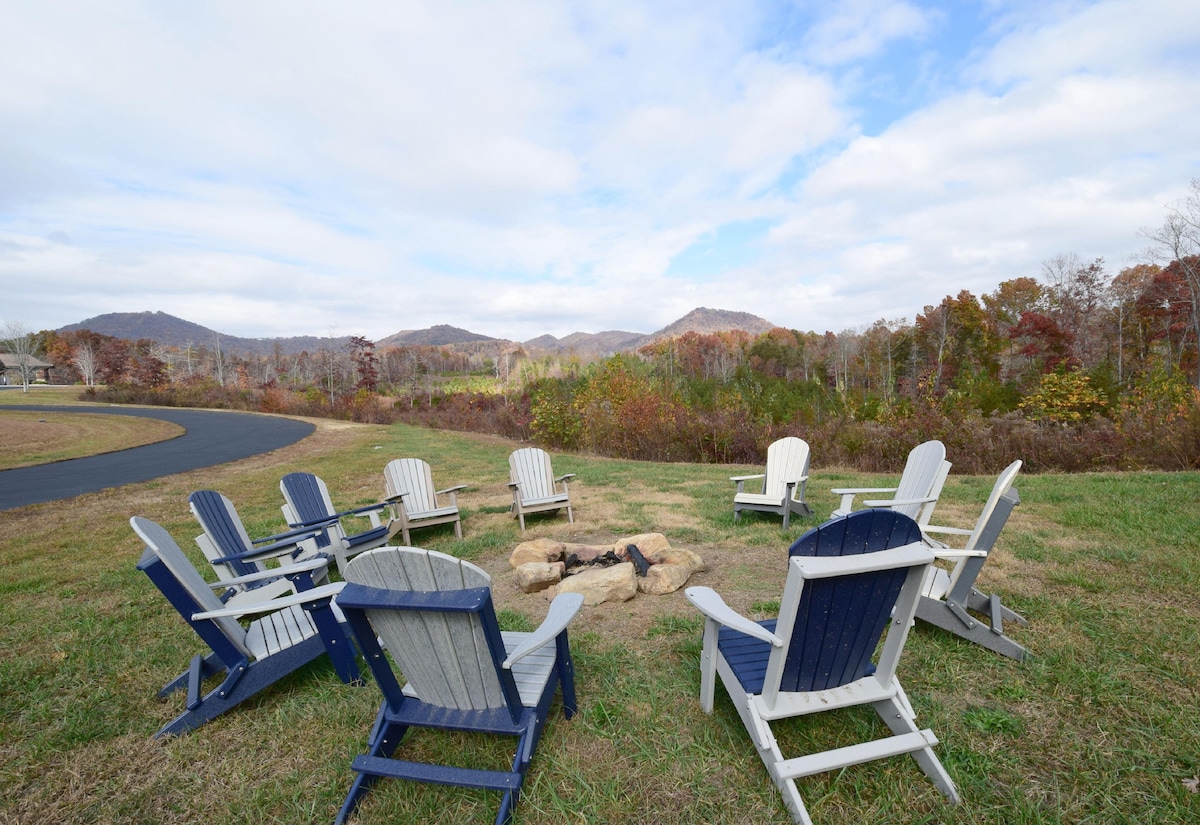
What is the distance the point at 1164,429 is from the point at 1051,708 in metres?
8.58

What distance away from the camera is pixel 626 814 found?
195cm

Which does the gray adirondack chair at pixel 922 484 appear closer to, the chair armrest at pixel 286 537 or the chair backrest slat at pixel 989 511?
the chair backrest slat at pixel 989 511

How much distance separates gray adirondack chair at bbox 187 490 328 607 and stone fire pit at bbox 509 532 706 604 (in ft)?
5.08

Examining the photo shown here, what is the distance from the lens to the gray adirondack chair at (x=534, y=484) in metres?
6.01

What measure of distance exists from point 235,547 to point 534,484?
10.3 feet

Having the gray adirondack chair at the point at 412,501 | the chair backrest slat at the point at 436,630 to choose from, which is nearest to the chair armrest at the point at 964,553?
the chair backrest slat at the point at 436,630

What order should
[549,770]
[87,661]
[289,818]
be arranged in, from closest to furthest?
[289,818]
[549,770]
[87,661]

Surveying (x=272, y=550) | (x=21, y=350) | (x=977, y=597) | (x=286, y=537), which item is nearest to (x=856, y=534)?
(x=977, y=597)

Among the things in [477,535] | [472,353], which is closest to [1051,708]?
[477,535]

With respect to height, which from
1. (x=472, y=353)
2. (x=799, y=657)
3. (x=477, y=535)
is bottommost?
(x=477, y=535)

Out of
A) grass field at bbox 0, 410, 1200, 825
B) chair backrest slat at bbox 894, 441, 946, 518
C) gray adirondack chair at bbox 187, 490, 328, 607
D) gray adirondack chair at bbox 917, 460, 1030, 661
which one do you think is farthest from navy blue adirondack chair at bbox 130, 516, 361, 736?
chair backrest slat at bbox 894, 441, 946, 518

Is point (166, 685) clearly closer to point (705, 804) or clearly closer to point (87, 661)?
point (87, 661)

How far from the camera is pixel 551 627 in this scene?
2.12 metres

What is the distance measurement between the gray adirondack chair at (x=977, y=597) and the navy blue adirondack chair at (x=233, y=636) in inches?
124
